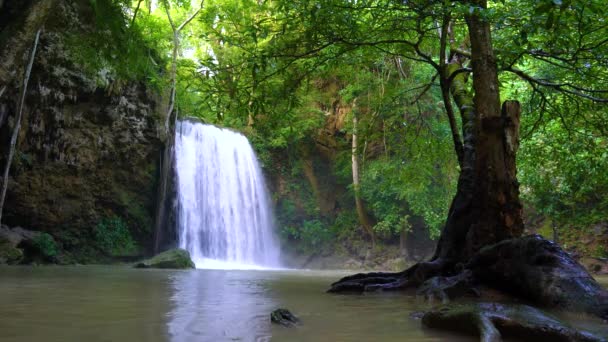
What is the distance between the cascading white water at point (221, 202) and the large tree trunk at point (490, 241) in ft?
42.3

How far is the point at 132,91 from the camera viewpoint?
59.4 feet

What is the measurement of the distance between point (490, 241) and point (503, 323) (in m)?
2.81

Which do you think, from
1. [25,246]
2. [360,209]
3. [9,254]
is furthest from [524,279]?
[360,209]

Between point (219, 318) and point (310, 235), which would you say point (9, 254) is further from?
point (310, 235)

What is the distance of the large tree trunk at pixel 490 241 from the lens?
400cm

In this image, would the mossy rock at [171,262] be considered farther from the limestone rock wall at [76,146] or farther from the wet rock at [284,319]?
the wet rock at [284,319]

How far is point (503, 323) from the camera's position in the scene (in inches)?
104

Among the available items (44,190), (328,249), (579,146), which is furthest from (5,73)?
(328,249)

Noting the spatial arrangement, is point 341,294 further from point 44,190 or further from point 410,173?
point 44,190

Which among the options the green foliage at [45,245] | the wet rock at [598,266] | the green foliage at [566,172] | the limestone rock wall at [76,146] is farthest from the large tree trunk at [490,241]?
the green foliage at [45,245]

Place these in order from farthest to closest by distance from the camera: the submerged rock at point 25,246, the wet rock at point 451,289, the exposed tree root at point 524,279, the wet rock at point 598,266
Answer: the wet rock at point 598,266
the submerged rock at point 25,246
the wet rock at point 451,289
the exposed tree root at point 524,279

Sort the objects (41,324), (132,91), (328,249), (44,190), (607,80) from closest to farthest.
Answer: (41,324) < (607,80) < (44,190) < (132,91) < (328,249)

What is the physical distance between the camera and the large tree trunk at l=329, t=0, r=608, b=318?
13.1ft

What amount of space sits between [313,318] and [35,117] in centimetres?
1506
